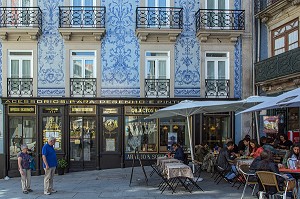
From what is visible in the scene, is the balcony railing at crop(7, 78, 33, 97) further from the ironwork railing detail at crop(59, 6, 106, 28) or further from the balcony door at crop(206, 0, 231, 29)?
the balcony door at crop(206, 0, 231, 29)

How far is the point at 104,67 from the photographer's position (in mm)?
17625

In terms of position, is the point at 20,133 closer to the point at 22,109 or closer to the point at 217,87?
the point at 22,109

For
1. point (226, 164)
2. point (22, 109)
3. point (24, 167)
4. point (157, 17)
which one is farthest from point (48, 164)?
point (157, 17)

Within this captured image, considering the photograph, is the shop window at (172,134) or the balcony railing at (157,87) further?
the shop window at (172,134)

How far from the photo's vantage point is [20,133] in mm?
17578

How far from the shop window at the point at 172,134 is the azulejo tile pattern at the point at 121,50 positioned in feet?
6.11

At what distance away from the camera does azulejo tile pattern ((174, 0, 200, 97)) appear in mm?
17734

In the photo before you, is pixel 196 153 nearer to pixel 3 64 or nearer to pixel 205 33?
pixel 205 33

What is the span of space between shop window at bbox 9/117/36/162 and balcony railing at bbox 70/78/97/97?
2.19 m

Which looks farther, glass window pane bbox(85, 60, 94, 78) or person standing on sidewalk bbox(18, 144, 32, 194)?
glass window pane bbox(85, 60, 94, 78)

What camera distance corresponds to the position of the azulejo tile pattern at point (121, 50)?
57.8 feet

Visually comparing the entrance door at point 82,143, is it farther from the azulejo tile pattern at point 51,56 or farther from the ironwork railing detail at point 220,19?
the ironwork railing detail at point 220,19

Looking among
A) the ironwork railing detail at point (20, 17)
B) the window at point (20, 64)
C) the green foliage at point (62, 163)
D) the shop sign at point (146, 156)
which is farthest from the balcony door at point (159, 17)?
the green foliage at point (62, 163)

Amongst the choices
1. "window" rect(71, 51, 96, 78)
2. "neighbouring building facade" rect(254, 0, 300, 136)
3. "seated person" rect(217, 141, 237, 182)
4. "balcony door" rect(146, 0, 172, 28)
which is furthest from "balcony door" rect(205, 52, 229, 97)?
"seated person" rect(217, 141, 237, 182)
